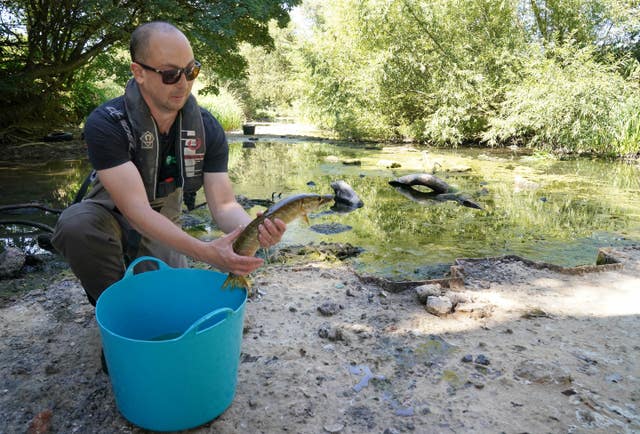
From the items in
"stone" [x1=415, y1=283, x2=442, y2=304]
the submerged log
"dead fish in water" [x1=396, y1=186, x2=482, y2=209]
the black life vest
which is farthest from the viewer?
the submerged log

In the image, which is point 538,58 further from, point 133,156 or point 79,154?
point 133,156

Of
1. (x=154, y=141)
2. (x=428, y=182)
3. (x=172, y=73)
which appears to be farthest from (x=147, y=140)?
(x=428, y=182)

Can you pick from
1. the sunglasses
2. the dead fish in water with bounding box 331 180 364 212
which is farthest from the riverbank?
the dead fish in water with bounding box 331 180 364 212

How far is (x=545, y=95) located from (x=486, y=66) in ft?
10.9

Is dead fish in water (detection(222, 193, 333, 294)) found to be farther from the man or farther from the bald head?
the bald head

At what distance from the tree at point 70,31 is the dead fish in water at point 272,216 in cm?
865

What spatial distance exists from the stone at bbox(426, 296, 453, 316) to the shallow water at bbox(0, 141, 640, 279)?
1039 mm

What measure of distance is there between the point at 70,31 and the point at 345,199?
25.3ft

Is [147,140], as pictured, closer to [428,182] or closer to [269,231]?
[269,231]

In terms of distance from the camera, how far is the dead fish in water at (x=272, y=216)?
79.8 inches

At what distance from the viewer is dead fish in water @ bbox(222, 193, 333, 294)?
6.65ft

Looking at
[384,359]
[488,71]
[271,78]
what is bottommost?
[384,359]

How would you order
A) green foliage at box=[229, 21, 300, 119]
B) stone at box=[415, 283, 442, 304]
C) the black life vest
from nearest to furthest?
the black life vest, stone at box=[415, 283, 442, 304], green foliage at box=[229, 21, 300, 119]

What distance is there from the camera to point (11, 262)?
12.4ft
